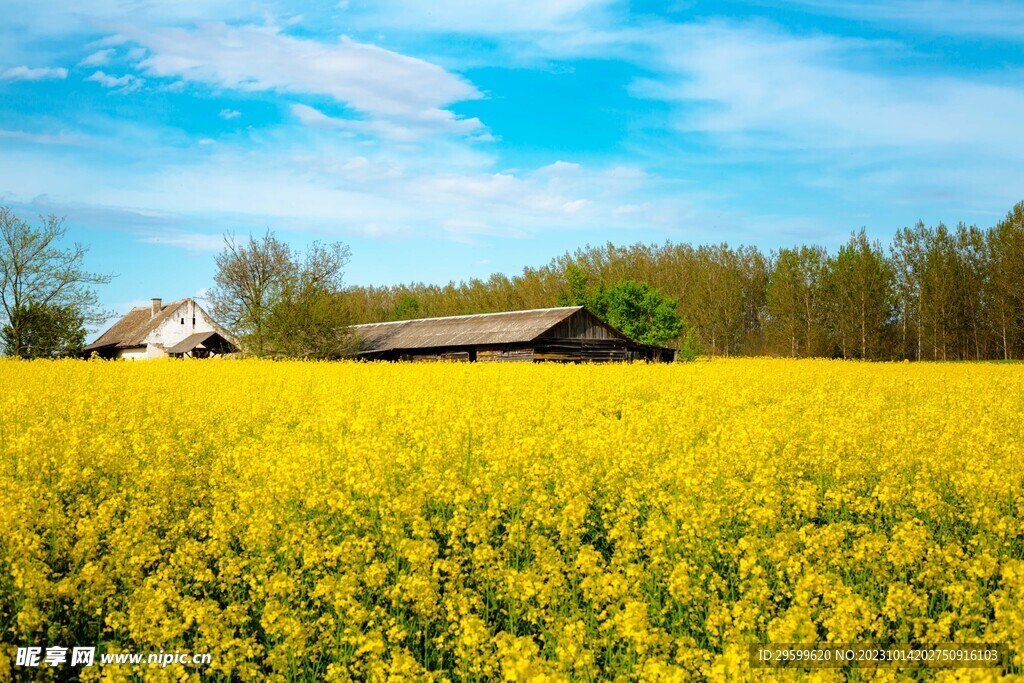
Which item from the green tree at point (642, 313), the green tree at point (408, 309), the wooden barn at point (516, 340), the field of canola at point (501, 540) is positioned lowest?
the field of canola at point (501, 540)

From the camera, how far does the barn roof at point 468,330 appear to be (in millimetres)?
41500

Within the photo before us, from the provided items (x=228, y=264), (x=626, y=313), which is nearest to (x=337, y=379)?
(x=228, y=264)

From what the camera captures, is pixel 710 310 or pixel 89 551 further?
pixel 710 310

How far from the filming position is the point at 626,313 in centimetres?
6262

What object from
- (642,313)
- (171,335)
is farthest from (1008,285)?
(171,335)

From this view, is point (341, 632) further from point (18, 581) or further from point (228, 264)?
point (228, 264)

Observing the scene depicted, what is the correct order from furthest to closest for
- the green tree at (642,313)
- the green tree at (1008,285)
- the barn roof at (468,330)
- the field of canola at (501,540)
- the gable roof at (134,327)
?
the gable roof at (134,327)
the green tree at (642,313)
the green tree at (1008,285)
the barn roof at (468,330)
the field of canola at (501,540)

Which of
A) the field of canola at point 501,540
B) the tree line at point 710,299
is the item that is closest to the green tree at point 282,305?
the tree line at point 710,299

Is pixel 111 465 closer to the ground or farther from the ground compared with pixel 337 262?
closer to the ground

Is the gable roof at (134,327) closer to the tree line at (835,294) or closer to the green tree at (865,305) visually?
the tree line at (835,294)

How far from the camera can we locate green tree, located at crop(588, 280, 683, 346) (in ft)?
200

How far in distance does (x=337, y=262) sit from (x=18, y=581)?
46893 mm

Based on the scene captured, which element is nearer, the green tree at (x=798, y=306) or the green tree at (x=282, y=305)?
the green tree at (x=282, y=305)

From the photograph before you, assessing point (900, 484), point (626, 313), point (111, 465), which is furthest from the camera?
point (626, 313)
